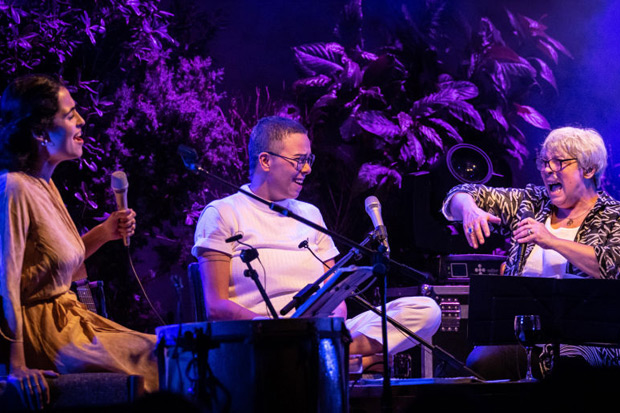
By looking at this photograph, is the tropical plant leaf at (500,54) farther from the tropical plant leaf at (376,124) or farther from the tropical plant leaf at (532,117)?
the tropical plant leaf at (376,124)

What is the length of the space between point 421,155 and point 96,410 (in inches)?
189

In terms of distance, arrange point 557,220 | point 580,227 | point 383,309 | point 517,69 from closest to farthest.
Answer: point 383,309 < point 580,227 < point 557,220 < point 517,69

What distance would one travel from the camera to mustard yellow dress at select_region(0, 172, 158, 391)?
2.70 m

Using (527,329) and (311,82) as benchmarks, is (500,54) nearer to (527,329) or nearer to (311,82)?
(311,82)

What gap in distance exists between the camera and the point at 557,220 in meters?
4.45

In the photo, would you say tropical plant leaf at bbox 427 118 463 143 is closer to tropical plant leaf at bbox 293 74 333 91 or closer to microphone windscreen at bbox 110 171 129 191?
tropical plant leaf at bbox 293 74 333 91

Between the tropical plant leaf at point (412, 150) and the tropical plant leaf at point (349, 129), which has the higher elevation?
the tropical plant leaf at point (349, 129)

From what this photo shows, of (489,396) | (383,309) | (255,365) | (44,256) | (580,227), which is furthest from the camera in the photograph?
(580,227)

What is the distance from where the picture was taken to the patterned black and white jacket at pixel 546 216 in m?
4.00

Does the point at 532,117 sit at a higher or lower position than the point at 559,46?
lower

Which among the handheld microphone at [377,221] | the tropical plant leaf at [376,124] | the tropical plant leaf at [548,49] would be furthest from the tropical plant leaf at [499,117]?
the handheld microphone at [377,221]

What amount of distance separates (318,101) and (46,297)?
441 centimetres

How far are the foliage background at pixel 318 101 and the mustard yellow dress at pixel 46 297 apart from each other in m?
2.53

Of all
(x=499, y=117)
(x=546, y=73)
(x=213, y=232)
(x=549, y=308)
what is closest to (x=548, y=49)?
(x=546, y=73)
